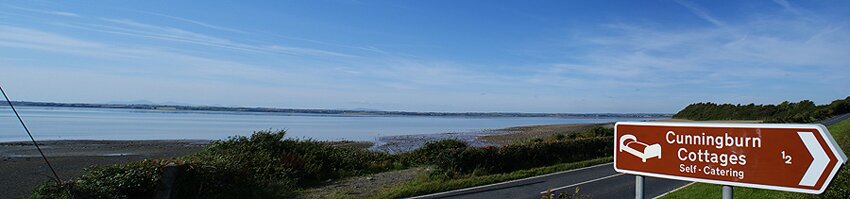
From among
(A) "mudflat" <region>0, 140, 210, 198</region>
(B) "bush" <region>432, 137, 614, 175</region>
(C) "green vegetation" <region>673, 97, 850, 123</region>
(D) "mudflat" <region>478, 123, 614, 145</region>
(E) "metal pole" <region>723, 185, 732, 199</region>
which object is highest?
(C) "green vegetation" <region>673, 97, 850, 123</region>

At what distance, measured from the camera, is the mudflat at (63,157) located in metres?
16.9

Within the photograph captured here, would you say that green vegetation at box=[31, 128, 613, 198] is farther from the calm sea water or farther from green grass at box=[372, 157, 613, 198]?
the calm sea water

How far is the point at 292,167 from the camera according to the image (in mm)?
14039

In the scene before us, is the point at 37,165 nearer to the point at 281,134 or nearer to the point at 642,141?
the point at 281,134

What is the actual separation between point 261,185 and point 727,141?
1075 centimetres

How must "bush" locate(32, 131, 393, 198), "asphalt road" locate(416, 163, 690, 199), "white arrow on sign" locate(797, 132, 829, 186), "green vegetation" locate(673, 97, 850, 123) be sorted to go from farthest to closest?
"green vegetation" locate(673, 97, 850, 123), "asphalt road" locate(416, 163, 690, 199), "bush" locate(32, 131, 393, 198), "white arrow on sign" locate(797, 132, 829, 186)

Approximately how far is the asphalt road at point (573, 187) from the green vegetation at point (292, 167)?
662 millimetres

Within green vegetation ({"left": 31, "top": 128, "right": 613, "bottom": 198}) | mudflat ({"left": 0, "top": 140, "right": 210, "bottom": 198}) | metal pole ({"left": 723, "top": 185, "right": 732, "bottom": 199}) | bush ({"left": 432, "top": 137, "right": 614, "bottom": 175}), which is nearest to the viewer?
metal pole ({"left": 723, "top": 185, "right": 732, "bottom": 199})

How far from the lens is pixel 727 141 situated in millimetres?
2920

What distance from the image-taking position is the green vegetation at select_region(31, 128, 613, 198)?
28.9 ft

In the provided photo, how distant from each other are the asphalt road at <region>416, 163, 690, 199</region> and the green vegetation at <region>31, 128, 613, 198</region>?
662mm

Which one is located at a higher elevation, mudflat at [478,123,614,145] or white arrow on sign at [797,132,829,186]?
white arrow on sign at [797,132,829,186]

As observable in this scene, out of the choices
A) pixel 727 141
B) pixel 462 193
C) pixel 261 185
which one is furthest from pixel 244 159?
pixel 727 141

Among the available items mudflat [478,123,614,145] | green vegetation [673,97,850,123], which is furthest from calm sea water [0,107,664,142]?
green vegetation [673,97,850,123]
